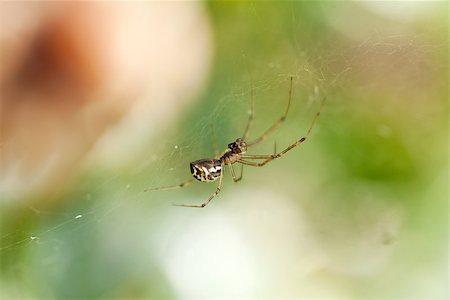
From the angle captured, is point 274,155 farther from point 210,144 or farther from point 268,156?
point 210,144

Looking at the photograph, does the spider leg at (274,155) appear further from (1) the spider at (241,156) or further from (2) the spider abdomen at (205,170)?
(2) the spider abdomen at (205,170)

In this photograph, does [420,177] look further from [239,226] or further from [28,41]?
[28,41]

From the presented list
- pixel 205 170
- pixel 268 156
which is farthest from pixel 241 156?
pixel 205 170

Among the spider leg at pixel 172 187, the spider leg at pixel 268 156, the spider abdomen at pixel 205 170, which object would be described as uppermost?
the spider leg at pixel 268 156

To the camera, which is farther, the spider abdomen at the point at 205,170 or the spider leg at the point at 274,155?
the spider leg at the point at 274,155

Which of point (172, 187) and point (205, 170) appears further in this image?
point (172, 187)

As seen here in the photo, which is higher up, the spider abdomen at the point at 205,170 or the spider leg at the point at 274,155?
the spider leg at the point at 274,155

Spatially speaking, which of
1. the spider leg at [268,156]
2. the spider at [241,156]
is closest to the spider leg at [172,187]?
the spider at [241,156]
